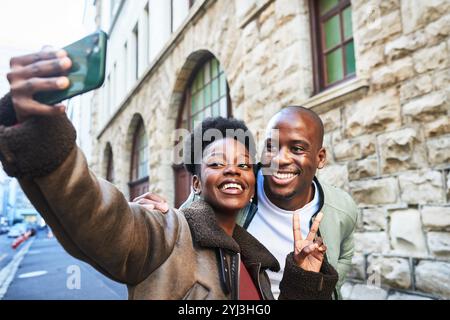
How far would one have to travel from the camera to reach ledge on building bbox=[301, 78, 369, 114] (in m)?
2.83

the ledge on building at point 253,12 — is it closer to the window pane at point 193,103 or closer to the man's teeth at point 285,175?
the window pane at point 193,103

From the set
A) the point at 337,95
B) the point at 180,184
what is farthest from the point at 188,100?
the point at 337,95

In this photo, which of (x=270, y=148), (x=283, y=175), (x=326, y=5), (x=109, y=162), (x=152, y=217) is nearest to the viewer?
(x=152, y=217)

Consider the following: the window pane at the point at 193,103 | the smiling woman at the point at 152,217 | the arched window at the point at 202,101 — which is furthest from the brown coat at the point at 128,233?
the window pane at the point at 193,103

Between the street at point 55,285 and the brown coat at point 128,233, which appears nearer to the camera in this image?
the brown coat at point 128,233

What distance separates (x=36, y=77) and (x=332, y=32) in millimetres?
3276

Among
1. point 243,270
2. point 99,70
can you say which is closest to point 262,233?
point 243,270

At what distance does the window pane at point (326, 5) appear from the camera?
347 cm

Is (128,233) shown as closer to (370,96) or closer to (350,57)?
(370,96)

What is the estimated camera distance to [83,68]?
71 centimetres

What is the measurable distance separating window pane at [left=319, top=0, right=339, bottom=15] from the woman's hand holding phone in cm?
333

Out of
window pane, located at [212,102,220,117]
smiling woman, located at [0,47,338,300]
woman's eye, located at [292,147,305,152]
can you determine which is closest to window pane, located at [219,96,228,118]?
window pane, located at [212,102,220,117]

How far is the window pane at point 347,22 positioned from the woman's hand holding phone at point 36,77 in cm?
308
